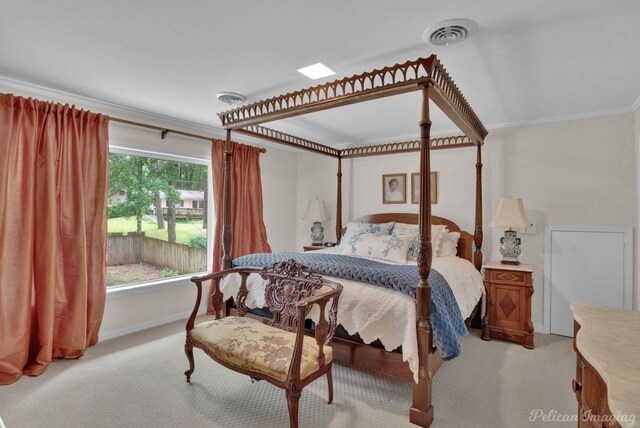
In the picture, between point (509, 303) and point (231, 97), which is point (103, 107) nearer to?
point (231, 97)

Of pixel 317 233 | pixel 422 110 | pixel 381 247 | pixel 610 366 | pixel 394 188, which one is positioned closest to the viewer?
pixel 610 366

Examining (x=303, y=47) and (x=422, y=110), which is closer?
(x=422, y=110)

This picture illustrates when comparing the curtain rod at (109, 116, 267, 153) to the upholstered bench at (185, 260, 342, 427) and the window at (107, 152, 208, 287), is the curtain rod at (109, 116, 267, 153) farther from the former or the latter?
the upholstered bench at (185, 260, 342, 427)

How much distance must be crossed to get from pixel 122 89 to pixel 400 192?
10.7 ft

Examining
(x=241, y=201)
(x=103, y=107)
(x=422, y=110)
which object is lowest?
(x=241, y=201)

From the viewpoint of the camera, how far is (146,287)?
3553mm

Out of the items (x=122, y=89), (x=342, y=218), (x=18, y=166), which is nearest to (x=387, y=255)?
(x=342, y=218)

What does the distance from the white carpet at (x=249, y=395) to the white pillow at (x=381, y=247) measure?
1078mm

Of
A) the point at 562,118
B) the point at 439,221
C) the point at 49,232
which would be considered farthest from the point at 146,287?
the point at 562,118

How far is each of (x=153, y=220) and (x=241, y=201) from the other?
105cm

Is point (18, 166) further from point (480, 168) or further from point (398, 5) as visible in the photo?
point (480, 168)

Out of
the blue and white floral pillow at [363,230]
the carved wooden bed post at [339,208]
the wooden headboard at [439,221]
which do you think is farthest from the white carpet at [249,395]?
the carved wooden bed post at [339,208]

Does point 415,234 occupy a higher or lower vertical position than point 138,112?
lower

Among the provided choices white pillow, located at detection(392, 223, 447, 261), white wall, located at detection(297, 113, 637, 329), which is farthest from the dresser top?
white pillow, located at detection(392, 223, 447, 261)
